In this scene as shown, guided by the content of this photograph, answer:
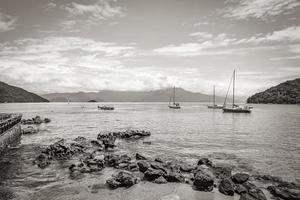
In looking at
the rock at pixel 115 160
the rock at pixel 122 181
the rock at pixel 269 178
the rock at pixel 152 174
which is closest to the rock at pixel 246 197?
the rock at pixel 269 178

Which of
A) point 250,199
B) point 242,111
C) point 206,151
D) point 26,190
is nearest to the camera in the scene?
point 250,199

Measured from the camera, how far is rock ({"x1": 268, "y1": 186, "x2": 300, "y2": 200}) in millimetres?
18223

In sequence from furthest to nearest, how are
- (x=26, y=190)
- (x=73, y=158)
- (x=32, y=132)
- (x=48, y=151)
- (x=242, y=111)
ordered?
(x=242, y=111) → (x=32, y=132) → (x=48, y=151) → (x=73, y=158) → (x=26, y=190)

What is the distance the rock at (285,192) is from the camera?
18.2 m

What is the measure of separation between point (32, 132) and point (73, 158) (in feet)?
101

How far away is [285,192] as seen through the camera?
62.3 feet

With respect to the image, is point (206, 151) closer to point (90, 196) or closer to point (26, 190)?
point (90, 196)

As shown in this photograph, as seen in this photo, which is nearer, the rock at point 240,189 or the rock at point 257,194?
the rock at point 257,194

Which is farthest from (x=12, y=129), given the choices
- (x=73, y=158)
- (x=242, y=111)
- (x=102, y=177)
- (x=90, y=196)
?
(x=242, y=111)

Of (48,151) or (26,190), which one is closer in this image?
(26,190)

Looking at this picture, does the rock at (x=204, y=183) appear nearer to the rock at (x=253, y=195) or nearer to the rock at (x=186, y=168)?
the rock at (x=253, y=195)

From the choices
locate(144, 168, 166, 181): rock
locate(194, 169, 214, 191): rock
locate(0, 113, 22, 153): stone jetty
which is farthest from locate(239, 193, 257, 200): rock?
locate(0, 113, 22, 153): stone jetty

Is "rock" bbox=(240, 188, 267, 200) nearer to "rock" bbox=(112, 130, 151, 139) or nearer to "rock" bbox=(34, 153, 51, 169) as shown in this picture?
"rock" bbox=(34, 153, 51, 169)

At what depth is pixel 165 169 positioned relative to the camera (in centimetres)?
2395
